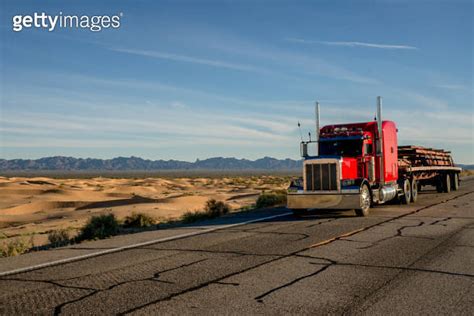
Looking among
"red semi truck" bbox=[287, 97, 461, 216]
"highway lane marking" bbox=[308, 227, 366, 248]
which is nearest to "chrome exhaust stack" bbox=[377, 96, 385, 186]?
"red semi truck" bbox=[287, 97, 461, 216]

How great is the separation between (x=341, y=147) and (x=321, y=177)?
7.09 feet

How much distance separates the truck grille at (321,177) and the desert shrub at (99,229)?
6.62 metres

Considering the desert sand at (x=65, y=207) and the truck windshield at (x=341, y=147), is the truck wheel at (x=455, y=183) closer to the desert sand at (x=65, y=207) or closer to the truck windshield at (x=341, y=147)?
the desert sand at (x=65, y=207)

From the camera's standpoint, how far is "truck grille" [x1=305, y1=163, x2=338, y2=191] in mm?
17844

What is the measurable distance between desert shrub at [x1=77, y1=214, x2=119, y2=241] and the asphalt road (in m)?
1.99

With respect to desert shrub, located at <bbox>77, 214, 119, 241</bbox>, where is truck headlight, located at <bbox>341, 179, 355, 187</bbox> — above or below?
above

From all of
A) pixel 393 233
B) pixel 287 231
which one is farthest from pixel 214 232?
pixel 393 233

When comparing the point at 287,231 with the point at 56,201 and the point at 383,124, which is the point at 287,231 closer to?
the point at 383,124

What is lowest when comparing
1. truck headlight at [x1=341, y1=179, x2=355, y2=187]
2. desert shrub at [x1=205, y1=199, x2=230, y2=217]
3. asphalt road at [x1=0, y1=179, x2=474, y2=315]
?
asphalt road at [x1=0, y1=179, x2=474, y2=315]

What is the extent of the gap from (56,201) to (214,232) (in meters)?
22.2

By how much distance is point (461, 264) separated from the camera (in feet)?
30.7

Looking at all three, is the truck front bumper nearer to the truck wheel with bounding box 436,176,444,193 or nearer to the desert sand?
the desert sand

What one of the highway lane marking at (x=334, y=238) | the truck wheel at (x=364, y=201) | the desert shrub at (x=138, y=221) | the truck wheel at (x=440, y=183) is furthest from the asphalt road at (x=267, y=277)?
the truck wheel at (x=440, y=183)

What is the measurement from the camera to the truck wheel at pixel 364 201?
57.7 feet
